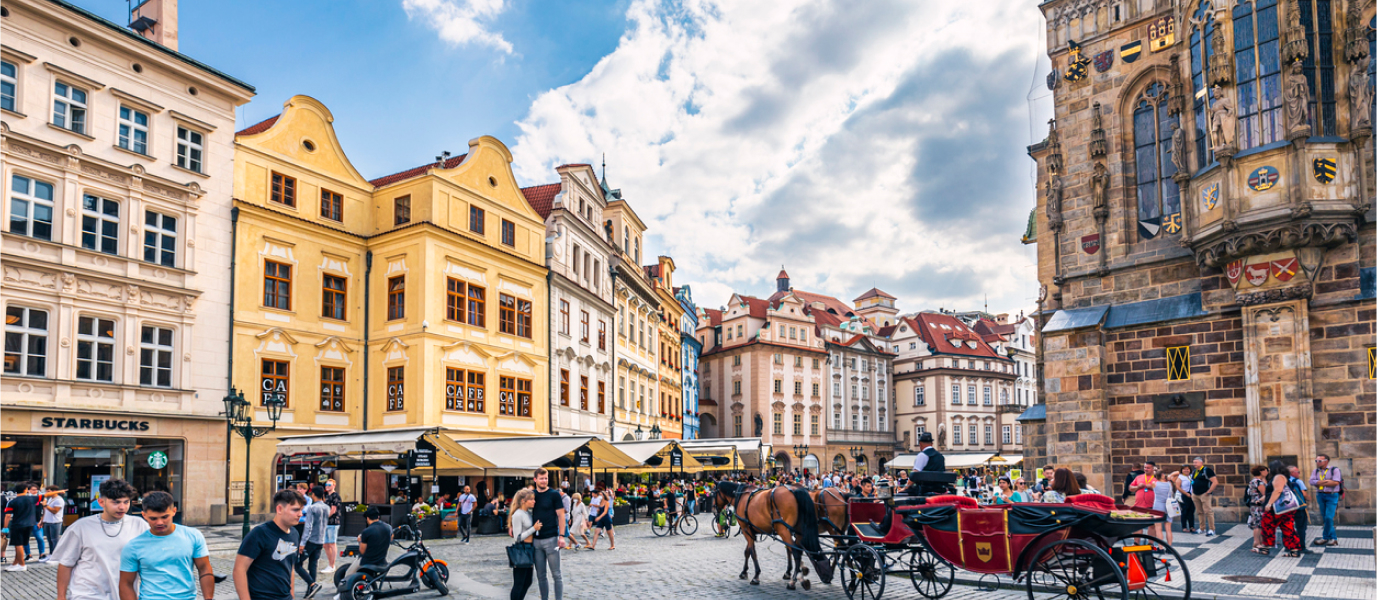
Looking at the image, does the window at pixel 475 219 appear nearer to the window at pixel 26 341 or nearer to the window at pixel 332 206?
the window at pixel 332 206

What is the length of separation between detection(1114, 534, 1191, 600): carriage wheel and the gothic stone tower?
7242mm

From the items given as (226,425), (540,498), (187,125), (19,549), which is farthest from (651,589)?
(187,125)

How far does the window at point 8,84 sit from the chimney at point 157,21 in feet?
18.5

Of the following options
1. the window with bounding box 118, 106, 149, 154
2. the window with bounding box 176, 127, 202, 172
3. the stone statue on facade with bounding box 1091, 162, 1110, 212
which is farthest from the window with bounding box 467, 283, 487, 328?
the stone statue on facade with bounding box 1091, 162, 1110, 212

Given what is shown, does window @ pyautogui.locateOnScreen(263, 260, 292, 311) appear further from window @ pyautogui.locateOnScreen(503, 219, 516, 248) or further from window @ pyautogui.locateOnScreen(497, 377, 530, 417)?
window @ pyautogui.locateOnScreen(503, 219, 516, 248)

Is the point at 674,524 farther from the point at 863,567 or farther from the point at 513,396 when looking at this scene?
the point at 863,567

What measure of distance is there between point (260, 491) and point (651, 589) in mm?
18488

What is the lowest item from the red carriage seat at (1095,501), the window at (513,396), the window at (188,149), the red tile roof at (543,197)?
the red carriage seat at (1095,501)

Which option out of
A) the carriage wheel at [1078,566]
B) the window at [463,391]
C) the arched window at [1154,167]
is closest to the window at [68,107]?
the window at [463,391]

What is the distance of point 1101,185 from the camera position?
76.9 feet

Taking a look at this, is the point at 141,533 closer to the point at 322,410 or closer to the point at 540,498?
the point at 540,498

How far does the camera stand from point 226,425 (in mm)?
26578

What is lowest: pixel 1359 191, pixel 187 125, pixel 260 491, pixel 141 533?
pixel 260 491

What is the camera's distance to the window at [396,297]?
31.4 m
